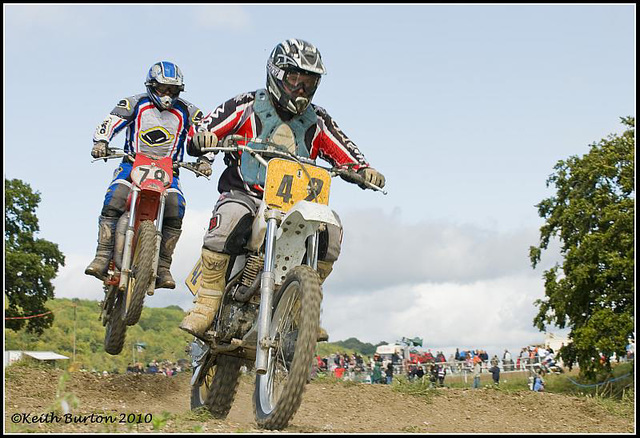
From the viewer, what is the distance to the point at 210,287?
26.0ft

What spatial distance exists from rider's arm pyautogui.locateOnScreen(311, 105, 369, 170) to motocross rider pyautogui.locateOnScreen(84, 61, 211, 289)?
2819 mm

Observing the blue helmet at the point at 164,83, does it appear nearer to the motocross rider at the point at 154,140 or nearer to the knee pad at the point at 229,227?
the motocross rider at the point at 154,140

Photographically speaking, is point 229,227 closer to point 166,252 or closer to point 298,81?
point 298,81

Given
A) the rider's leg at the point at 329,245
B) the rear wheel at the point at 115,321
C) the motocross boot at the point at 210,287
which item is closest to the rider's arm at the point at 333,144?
the rider's leg at the point at 329,245

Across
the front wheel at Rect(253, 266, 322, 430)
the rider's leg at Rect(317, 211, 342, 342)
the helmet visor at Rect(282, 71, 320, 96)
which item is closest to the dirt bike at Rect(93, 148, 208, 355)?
the rider's leg at Rect(317, 211, 342, 342)

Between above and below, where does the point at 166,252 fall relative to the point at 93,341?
below

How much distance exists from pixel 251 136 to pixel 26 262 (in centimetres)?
3385

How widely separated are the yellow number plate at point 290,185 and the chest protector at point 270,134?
634 millimetres

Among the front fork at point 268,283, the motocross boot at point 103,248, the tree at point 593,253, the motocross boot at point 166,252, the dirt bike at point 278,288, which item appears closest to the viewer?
the dirt bike at point 278,288

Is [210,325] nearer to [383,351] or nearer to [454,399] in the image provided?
[454,399]

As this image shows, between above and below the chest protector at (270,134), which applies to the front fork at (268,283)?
below

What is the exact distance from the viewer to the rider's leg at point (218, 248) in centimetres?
767

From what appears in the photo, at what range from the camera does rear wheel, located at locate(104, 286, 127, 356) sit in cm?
1072

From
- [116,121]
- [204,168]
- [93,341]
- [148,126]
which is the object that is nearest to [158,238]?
[204,168]
